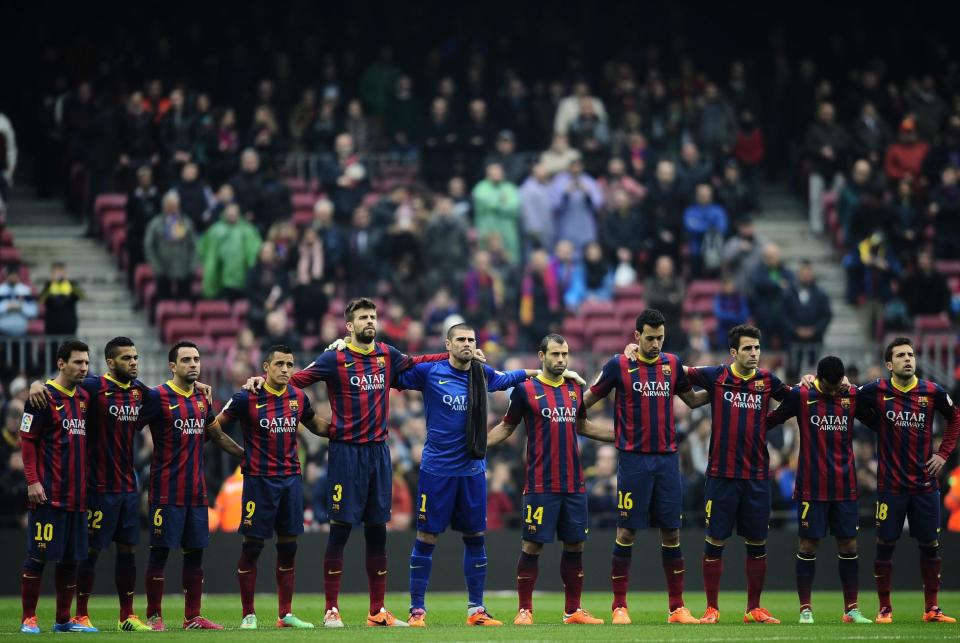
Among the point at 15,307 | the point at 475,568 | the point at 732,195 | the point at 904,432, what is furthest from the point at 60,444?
the point at 732,195

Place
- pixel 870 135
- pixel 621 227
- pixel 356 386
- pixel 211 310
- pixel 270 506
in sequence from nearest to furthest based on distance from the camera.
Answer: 1. pixel 270 506
2. pixel 356 386
3. pixel 211 310
4. pixel 621 227
5. pixel 870 135

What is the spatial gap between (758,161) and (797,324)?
5.70 m

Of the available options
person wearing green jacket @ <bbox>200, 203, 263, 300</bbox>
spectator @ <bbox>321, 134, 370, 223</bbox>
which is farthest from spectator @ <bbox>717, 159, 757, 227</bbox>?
person wearing green jacket @ <bbox>200, 203, 263, 300</bbox>

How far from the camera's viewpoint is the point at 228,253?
25969 millimetres

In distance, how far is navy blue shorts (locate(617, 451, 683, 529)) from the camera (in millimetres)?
15727

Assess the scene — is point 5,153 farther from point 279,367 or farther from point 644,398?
point 644,398

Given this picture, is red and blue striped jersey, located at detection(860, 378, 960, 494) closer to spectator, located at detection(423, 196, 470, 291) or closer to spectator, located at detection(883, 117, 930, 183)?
spectator, located at detection(423, 196, 470, 291)

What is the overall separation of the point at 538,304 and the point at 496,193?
94.8 inches

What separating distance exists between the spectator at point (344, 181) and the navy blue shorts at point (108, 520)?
12461 millimetres

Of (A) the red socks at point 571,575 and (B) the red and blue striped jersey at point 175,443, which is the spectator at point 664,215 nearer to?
(A) the red socks at point 571,575

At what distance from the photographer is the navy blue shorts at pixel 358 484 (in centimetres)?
1541

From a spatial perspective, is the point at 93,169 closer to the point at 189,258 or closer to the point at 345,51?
the point at 189,258

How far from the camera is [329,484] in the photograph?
1551cm

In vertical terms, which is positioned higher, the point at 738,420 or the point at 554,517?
the point at 738,420
